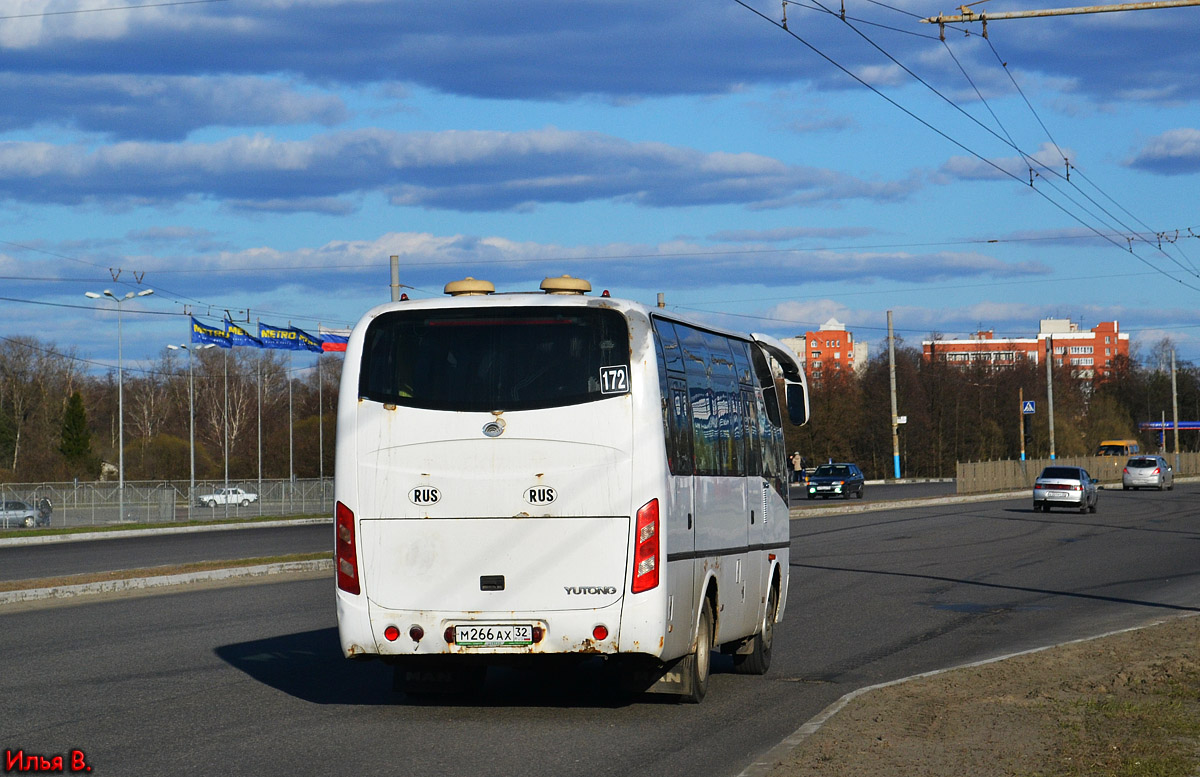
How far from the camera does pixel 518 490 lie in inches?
365

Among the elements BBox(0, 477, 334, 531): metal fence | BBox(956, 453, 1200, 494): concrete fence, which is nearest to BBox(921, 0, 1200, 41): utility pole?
BBox(0, 477, 334, 531): metal fence

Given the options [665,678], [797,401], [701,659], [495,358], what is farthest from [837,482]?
[495,358]

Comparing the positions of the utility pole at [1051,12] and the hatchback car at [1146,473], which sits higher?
the utility pole at [1051,12]

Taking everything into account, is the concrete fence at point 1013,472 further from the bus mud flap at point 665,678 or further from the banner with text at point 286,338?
the bus mud flap at point 665,678

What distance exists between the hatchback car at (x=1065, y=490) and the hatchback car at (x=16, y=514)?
35.6 metres

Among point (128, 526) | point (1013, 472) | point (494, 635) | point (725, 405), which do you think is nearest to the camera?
point (494, 635)

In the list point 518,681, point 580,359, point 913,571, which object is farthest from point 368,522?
point 913,571

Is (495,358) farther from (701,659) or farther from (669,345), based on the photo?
(701,659)

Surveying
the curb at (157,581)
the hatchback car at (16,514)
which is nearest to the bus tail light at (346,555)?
the curb at (157,581)

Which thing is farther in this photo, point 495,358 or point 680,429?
point 680,429

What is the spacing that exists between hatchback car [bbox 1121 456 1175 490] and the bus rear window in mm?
63289

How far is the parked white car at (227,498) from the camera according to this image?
187ft

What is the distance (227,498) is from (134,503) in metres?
4.78

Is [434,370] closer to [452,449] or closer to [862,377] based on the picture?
[452,449]
